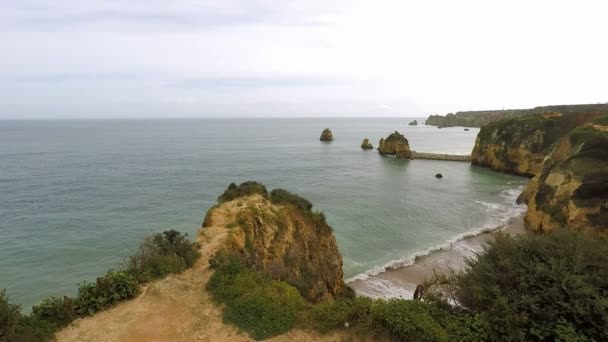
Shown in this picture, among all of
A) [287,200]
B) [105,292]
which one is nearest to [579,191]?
[287,200]

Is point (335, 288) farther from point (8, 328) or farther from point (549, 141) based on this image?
point (549, 141)

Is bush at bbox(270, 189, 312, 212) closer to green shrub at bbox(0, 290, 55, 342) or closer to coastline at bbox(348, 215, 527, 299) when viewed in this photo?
coastline at bbox(348, 215, 527, 299)

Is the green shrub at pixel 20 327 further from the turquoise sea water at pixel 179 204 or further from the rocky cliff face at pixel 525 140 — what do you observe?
the rocky cliff face at pixel 525 140

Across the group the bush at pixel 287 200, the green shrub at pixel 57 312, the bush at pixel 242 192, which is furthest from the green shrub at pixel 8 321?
the bush at pixel 287 200

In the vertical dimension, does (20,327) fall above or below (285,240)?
above

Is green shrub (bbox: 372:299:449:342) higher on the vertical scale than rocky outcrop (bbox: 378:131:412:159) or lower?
lower

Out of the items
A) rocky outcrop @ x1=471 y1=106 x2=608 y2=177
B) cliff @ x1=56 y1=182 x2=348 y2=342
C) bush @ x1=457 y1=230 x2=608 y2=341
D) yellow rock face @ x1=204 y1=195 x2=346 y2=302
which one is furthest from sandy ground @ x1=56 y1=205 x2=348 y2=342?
rocky outcrop @ x1=471 y1=106 x2=608 y2=177

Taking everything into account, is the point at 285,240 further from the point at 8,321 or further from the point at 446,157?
the point at 446,157
